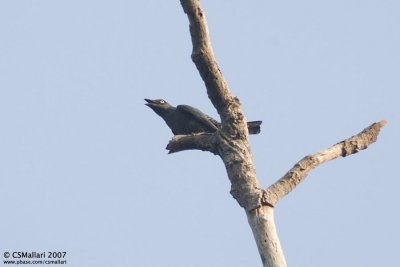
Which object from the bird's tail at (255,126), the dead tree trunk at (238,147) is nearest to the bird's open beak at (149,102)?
the bird's tail at (255,126)

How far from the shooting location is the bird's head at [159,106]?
1033 cm

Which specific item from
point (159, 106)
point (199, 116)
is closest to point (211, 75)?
point (199, 116)

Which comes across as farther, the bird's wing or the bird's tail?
the bird's wing

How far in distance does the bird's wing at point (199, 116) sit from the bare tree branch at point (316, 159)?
3.81m

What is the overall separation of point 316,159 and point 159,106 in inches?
207

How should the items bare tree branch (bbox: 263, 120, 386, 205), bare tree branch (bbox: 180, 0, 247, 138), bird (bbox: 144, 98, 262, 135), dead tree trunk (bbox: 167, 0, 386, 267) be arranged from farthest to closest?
bird (bbox: 144, 98, 262, 135), bare tree branch (bbox: 180, 0, 247, 138), bare tree branch (bbox: 263, 120, 386, 205), dead tree trunk (bbox: 167, 0, 386, 267)

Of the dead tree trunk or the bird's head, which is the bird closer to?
the bird's head

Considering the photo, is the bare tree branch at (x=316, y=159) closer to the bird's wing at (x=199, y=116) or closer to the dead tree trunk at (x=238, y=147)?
the dead tree trunk at (x=238, y=147)

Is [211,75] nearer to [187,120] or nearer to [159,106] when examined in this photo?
[187,120]

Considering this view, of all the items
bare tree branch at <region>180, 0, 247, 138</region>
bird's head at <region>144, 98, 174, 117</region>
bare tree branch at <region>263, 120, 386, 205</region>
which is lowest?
bare tree branch at <region>263, 120, 386, 205</region>

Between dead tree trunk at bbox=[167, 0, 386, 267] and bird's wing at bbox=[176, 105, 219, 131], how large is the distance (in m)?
3.68

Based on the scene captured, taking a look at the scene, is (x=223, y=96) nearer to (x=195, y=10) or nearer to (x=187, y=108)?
(x=195, y=10)

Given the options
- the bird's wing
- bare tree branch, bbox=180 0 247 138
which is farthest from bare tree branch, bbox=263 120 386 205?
the bird's wing

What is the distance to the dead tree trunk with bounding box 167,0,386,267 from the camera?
5.04 meters
